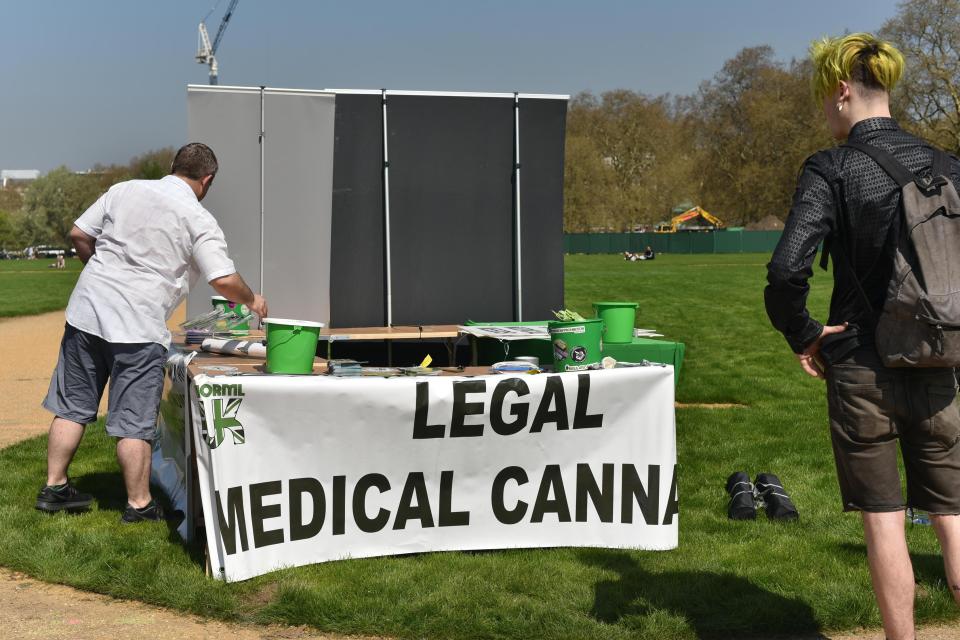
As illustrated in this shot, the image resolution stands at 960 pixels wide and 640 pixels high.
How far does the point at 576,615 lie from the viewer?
387 cm

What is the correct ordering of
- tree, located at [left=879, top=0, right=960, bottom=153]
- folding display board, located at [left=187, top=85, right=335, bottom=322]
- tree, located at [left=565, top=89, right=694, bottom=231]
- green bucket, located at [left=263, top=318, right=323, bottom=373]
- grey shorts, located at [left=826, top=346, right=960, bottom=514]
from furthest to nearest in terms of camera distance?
tree, located at [left=565, top=89, right=694, bottom=231], tree, located at [left=879, top=0, right=960, bottom=153], folding display board, located at [left=187, top=85, right=335, bottom=322], green bucket, located at [left=263, top=318, right=323, bottom=373], grey shorts, located at [left=826, top=346, right=960, bottom=514]

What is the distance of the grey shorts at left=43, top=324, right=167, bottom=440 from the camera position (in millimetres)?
4867

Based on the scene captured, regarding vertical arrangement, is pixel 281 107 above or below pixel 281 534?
above

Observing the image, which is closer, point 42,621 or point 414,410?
point 42,621

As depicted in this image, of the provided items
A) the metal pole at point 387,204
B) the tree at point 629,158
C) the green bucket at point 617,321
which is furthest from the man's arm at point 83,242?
the tree at point 629,158

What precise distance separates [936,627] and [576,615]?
51.6 inches

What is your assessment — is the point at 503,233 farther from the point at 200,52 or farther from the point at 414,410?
the point at 200,52

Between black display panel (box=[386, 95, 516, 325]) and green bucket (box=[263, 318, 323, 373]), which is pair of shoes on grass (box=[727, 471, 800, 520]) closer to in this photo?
green bucket (box=[263, 318, 323, 373])

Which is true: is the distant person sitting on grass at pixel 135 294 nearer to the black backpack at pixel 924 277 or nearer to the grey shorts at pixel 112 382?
the grey shorts at pixel 112 382

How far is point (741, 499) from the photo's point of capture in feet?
17.6

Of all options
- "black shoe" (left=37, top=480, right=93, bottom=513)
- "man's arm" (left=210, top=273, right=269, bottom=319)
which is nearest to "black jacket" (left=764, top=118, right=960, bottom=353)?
"man's arm" (left=210, top=273, right=269, bottom=319)

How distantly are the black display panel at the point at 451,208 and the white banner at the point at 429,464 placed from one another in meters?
3.32

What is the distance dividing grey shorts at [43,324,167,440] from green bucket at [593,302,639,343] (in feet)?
7.62

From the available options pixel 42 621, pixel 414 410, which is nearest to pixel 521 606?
pixel 414 410
